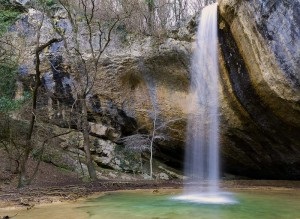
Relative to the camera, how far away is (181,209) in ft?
24.4

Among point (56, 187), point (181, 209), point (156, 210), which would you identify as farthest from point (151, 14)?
point (156, 210)

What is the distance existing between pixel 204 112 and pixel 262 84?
4.12 m

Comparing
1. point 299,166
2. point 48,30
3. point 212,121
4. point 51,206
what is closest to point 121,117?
point 212,121

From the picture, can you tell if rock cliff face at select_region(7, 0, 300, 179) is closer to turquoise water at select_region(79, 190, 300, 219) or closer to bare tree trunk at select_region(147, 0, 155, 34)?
bare tree trunk at select_region(147, 0, 155, 34)

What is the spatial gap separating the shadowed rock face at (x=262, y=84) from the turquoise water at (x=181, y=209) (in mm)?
4364

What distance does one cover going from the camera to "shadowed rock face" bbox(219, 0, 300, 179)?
1136cm

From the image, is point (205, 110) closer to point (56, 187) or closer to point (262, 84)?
point (262, 84)

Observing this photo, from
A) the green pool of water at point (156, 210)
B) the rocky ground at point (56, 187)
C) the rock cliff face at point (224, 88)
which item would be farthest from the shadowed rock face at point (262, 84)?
the green pool of water at point (156, 210)

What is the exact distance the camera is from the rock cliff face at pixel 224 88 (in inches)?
457

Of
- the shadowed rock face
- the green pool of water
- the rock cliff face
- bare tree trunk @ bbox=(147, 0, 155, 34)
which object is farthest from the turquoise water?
bare tree trunk @ bbox=(147, 0, 155, 34)

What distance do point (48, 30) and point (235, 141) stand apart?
1134cm

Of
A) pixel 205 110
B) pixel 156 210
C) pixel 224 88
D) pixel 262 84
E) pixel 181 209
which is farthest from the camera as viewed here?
pixel 205 110

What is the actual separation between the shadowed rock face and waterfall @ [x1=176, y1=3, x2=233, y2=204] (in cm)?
50

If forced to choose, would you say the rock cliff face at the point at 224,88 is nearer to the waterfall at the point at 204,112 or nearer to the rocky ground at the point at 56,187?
the waterfall at the point at 204,112
